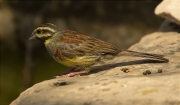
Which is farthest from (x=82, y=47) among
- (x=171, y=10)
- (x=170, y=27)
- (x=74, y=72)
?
(x=170, y=27)

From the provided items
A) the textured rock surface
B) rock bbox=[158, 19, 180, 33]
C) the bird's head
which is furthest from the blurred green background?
the textured rock surface

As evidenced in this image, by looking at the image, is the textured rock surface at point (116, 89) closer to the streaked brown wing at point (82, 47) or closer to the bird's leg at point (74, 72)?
the bird's leg at point (74, 72)

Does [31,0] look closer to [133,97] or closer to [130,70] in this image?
[130,70]

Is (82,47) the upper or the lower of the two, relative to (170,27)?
lower

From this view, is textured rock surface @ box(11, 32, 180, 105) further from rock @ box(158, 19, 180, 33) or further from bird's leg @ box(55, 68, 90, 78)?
rock @ box(158, 19, 180, 33)

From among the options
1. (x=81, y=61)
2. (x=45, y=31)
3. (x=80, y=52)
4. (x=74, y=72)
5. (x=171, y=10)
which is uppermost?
(x=171, y=10)

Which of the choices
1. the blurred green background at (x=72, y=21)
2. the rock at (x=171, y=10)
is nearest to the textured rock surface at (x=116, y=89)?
the rock at (x=171, y=10)

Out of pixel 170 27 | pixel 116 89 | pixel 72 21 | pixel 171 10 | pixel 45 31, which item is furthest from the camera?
pixel 72 21

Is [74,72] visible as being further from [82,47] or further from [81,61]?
[82,47]
